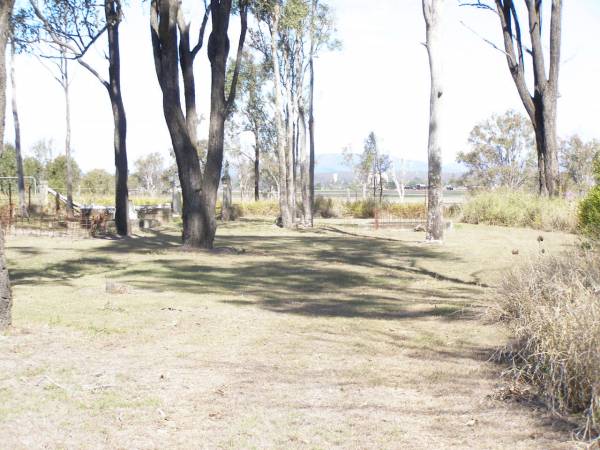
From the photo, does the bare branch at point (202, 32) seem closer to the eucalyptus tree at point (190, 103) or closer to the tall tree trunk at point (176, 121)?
the eucalyptus tree at point (190, 103)

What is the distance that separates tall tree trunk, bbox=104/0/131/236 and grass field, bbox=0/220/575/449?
829 cm

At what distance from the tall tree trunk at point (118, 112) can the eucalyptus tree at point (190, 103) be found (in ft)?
13.0

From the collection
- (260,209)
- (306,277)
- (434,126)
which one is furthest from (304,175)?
(306,277)

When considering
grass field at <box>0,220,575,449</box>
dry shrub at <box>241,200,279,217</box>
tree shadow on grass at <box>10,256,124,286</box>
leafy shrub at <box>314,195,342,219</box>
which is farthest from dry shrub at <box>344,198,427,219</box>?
grass field at <box>0,220,575,449</box>

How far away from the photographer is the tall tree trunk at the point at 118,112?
19.4m

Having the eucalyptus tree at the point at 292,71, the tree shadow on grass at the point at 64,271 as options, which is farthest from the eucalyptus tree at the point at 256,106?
the tree shadow on grass at the point at 64,271

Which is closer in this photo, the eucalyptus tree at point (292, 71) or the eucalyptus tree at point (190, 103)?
the eucalyptus tree at point (190, 103)

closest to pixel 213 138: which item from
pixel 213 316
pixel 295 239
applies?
pixel 295 239

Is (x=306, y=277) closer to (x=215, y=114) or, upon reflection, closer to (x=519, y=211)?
(x=215, y=114)

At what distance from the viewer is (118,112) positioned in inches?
781

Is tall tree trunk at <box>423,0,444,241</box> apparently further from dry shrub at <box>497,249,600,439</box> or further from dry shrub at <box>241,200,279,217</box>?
dry shrub at <box>241,200,279,217</box>

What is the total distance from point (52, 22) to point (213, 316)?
17.2 metres

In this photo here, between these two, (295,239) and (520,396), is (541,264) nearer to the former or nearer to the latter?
(520,396)

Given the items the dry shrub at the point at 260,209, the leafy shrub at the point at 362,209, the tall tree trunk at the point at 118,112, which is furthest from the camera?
the dry shrub at the point at 260,209
